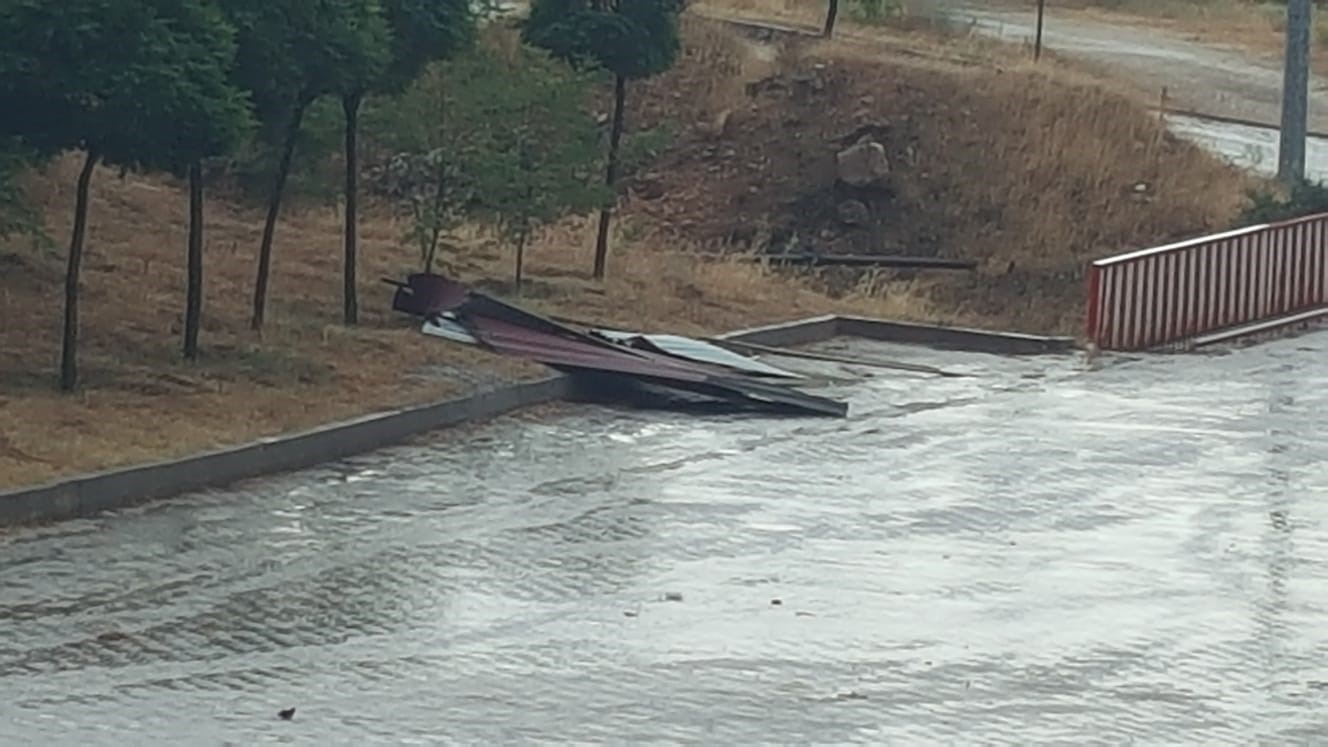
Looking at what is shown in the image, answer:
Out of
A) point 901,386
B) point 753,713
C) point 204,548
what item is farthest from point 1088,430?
point 753,713

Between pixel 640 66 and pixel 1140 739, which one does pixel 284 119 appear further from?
pixel 1140 739

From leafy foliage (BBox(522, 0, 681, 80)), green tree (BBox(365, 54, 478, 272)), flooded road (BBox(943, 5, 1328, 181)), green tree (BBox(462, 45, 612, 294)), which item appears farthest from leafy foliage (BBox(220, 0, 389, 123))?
flooded road (BBox(943, 5, 1328, 181))

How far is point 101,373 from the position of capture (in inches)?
703

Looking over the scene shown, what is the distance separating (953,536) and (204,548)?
3940 mm

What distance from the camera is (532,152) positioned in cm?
2297

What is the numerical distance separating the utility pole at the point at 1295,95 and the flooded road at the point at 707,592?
11005mm

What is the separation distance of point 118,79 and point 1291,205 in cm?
1625

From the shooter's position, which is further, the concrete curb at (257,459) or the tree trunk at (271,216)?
the tree trunk at (271,216)

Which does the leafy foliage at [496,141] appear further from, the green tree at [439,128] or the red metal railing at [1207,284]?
the red metal railing at [1207,284]

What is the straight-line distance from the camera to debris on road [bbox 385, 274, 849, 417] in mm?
19344

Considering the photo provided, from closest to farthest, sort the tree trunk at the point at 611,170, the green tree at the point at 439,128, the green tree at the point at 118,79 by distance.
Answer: the green tree at the point at 118,79 < the green tree at the point at 439,128 < the tree trunk at the point at 611,170

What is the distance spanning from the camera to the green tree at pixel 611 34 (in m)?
24.3

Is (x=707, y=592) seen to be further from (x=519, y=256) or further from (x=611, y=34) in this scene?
(x=611, y=34)

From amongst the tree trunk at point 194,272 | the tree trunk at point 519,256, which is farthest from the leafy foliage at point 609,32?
the tree trunk at point 194,272
